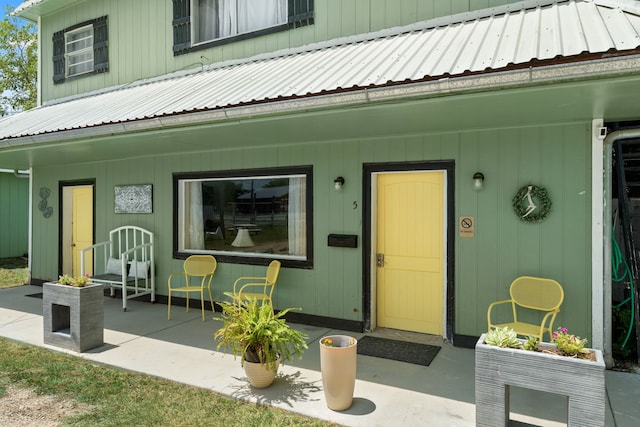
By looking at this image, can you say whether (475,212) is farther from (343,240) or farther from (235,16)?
(235,16)

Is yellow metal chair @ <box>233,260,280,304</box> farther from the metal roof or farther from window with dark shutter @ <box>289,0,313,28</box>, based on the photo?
window with dark shutter @ <box>289,0,313,28</box>

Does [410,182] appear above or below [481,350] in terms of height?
above

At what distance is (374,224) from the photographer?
5.20m

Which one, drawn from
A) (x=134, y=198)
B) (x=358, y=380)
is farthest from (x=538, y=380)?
(x=134, y=198)

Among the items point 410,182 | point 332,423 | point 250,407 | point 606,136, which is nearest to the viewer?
point 332,423

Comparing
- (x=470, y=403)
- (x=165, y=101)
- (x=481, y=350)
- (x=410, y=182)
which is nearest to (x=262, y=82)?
(x=165, y=101)

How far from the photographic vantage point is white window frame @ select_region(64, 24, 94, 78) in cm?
804

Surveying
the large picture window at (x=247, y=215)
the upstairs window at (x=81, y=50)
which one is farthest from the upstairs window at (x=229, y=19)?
the large picture window at (x=247, y=215)

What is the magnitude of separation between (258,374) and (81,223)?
635 centimetres

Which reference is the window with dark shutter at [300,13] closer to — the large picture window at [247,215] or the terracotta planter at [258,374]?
the large picture window at [247,215]

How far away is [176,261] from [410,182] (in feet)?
13.2

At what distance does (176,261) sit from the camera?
6691 millimetres

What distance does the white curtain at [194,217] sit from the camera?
264 inches

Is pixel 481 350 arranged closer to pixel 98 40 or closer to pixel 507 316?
pixel 507 316
